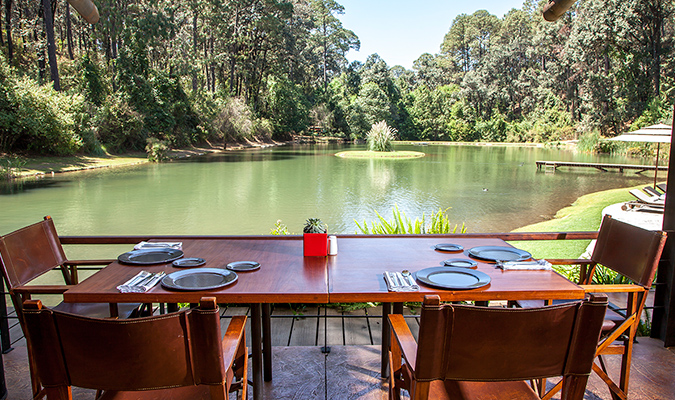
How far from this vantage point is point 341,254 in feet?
6.97

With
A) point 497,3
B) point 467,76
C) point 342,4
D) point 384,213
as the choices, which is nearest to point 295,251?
point 384,213

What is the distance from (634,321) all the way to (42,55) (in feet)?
87.1

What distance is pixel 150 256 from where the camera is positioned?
2049mm

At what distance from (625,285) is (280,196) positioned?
1041 cm

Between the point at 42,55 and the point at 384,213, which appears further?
the point at 42,55

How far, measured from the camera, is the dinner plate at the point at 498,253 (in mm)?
2027

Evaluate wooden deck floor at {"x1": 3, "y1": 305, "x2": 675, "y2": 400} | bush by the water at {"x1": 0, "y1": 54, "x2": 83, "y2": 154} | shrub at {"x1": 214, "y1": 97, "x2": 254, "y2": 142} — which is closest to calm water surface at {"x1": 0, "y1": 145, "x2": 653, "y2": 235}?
bush by the water at {"x1": 0, "y1": 54, "x2": 83, "y2": 154}

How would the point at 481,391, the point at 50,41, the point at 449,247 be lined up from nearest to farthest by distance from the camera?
the point at 481,391, the point at 449,247, the point at 50,41

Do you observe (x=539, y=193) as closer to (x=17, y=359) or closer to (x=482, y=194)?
(x=482, y=194)

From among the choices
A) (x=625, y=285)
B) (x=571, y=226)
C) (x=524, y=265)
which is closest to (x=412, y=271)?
(x=524, y=265)

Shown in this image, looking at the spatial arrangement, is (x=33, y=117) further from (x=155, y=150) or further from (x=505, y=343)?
(x=505, y=343)

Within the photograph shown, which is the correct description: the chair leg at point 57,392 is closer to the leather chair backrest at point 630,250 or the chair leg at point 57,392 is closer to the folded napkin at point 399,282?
the folded napkin at point 399,282

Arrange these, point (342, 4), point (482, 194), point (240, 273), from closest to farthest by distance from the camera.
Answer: point (240, 273) < point (482, 194) < point (342, 4)

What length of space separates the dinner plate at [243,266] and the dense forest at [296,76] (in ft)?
A: 55.6
